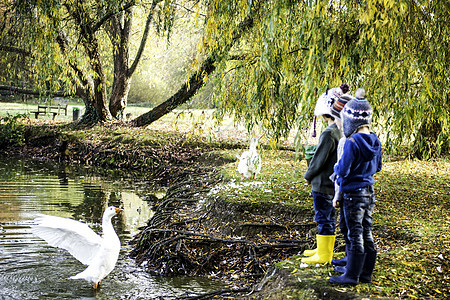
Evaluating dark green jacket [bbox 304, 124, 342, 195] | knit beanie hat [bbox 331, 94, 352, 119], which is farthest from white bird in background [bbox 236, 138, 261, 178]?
knit beanie hat [bbox 331, 94, 352, 119]

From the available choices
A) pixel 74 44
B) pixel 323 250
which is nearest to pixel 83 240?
pixel 323 250

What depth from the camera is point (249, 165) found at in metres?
8.83

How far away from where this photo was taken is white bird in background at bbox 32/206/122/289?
576 cm

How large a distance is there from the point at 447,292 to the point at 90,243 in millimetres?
3991

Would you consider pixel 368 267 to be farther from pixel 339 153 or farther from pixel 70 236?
pixel 70 236

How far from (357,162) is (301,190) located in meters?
4.32

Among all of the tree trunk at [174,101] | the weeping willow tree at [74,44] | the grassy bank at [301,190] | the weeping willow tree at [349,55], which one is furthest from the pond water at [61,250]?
the tree trunk at [174,101]

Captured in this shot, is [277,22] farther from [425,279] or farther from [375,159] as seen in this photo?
[425,279]

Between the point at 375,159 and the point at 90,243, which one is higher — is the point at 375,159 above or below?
above

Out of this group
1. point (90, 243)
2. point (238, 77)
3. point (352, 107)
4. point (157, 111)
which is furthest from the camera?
point (157, 111)

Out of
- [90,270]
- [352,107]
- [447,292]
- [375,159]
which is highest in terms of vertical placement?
[352,107]

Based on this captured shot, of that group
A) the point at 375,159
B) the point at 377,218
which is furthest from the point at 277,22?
the point at 377,218

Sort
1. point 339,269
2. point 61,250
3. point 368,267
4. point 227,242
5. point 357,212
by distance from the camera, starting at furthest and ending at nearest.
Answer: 1. point 61,250
2. point 227,242
3. point 339,269
4. point 368,267
5. point 357,212

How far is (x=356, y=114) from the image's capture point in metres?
3.89
